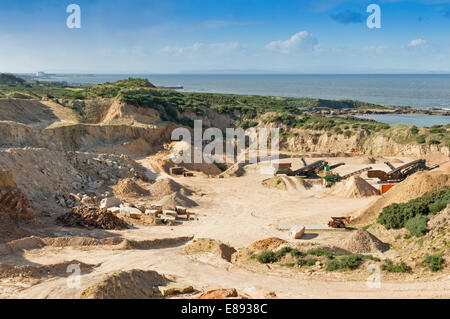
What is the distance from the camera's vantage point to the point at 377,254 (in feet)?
56.0

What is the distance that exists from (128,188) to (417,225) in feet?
60.7

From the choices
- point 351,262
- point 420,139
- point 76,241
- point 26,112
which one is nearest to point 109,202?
point 76,241

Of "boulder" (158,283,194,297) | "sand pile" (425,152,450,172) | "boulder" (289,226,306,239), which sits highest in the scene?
"sand pile" (425,152,450,172)

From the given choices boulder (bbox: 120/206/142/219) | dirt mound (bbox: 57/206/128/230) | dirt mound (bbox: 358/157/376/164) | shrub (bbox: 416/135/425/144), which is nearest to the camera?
dirt mound (bbox: 57/206/128/230)

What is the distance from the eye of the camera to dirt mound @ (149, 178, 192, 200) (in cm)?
2912

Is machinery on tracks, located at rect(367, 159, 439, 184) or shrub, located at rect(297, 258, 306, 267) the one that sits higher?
machinery on tracks, located at rect(367, 159, 439, 184)

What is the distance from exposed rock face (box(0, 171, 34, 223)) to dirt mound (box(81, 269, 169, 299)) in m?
9.70

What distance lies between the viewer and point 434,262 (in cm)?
1417

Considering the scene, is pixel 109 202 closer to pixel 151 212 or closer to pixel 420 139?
pixel 151 212

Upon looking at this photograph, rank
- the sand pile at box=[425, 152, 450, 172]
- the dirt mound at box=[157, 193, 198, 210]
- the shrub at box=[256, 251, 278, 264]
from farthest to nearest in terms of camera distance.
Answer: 1. the sand pile at box=[425, 152, 450, 172]
2. the dirt mound at box=[157, 193, 198, 210]
3. the shrub at box=[256, 251, 278, 264]

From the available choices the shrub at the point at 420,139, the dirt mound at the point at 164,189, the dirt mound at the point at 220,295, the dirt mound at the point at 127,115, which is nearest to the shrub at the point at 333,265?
the dirt mound at the point at 220,295

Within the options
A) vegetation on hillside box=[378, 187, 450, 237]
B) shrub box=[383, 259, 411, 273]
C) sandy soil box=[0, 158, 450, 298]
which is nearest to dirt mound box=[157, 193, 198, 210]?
sandy soil box=[0, 158, 450, 298]

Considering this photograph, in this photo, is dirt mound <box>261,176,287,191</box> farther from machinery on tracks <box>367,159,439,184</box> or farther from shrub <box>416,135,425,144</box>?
shrub <box>416,135,425,144</box>

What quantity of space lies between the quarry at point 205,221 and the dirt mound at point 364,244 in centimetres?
4
